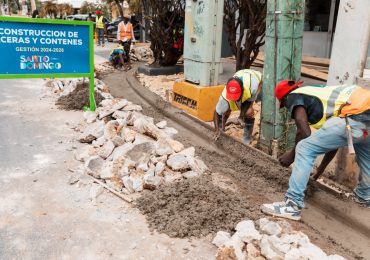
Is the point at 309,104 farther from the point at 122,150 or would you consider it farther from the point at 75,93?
the point at 75,93

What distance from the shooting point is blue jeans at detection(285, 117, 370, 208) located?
327 cm

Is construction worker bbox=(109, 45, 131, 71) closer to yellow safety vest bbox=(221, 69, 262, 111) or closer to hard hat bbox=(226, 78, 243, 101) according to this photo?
yellow safety vest bbox=(221, 69, 262, 111)

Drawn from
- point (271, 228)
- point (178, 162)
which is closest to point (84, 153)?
point (178, 162)

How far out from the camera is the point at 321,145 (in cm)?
→ 334

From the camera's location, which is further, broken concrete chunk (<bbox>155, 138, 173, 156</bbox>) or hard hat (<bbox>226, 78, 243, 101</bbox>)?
hard hat (<bbox>226, 78, 243, 101</bbox>)

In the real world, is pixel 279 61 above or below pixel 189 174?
above

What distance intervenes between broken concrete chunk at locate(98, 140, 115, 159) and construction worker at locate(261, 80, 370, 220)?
2.09 meters

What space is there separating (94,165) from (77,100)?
11.3 ft

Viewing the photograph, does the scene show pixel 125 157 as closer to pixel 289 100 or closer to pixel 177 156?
pixel 177 156

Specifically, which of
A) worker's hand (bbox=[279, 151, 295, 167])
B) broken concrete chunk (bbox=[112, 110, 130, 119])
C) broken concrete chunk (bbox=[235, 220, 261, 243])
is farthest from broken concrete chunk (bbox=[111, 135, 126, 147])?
broken concrete chunk (bbox=[235, 220, 261, 243])

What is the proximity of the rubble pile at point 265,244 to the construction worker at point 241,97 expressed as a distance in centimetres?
203

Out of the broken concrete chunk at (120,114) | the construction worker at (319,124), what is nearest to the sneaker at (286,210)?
the construction worker at (319,124)

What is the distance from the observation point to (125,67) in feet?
41.0

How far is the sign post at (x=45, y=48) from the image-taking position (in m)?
6.55
